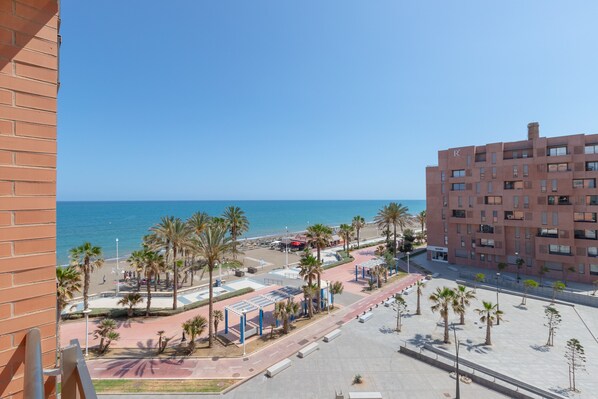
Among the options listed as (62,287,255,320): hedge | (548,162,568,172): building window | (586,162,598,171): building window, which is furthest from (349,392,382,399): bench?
(586,162,598,171): building window

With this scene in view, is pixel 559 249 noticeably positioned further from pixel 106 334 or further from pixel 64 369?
pixel 106 334

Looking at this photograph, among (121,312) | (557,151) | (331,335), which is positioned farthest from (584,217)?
(121,312)

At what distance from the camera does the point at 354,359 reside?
23.5 m

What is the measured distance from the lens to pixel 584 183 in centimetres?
4072

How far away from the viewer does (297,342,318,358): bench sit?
23.9 meters

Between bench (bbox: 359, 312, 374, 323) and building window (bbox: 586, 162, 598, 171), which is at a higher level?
building window (bbox: 586, 162, 598, 171)

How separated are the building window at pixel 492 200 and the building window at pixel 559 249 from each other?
932 cm

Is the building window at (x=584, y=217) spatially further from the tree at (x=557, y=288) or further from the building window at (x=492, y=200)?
the tree at (x=557, y=288)

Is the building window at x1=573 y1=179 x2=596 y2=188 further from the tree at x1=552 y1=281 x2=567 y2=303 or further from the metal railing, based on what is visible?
the metal railing

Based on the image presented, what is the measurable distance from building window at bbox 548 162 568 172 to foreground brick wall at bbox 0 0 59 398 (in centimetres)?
5747

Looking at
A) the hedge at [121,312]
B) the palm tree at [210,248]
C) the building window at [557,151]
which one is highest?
the building window at [557,151]

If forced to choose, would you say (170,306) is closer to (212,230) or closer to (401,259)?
(212,230)

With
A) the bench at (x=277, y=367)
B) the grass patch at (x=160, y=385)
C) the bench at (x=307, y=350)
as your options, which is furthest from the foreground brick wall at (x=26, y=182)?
the bench at (x=307, y=350)

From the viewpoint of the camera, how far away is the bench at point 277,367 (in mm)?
21297
